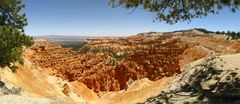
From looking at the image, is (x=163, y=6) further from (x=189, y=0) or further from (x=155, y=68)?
(x=155, y=68)

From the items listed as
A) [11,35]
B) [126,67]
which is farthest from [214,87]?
[126,67]

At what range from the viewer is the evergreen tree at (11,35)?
97.6 feet

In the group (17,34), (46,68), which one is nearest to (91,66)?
(46,68)

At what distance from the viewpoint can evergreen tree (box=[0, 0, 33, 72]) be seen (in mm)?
29734

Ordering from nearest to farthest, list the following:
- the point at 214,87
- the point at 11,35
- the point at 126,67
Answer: the point at 214,87
the point at 11,35
the point at 126,67

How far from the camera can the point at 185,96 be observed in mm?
16641

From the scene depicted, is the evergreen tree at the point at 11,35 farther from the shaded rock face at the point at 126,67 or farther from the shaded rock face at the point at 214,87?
the shaded rock face at the point at 126,67

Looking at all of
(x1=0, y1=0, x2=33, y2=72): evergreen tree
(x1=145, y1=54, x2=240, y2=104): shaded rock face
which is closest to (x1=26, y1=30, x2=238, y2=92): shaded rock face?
(x1=0, y1=0, x2=33, y2=72): evergreen tree

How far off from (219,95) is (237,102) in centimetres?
124

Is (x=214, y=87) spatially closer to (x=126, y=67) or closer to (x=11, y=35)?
(x=11, y=35)

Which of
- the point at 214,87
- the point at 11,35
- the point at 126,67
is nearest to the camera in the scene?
the point at 214,87

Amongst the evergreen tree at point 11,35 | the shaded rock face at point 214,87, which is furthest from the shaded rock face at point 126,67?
the shaded rock face at point 214,87

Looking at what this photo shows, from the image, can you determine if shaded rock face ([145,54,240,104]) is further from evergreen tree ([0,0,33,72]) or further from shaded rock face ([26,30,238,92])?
shaded rock face ([26,30,238,92])

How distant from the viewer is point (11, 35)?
29938mm
